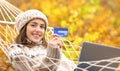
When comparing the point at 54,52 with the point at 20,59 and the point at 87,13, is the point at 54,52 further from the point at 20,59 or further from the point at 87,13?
the point at 87,13

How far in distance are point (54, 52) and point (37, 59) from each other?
4.9 inches

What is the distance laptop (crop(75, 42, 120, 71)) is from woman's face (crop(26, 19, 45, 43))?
321 millimetres

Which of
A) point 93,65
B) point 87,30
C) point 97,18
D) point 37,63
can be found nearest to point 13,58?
point 37,63

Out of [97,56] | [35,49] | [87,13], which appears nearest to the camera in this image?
[97,56]

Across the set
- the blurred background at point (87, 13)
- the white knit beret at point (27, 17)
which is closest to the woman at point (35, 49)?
the white knit beret at point (27, 17)

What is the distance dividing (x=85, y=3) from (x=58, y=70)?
4439 millimetres

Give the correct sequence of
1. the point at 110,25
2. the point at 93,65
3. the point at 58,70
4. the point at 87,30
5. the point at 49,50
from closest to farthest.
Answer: the point at 93,65
the point at 49,50
the point at 58,70
the point at 87,30
the point at 110,25

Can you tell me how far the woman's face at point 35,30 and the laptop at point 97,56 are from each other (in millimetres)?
321

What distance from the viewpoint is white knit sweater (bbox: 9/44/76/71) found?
1.89m

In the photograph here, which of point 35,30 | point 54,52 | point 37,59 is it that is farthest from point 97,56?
point 35,30

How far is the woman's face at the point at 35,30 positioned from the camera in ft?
6.86

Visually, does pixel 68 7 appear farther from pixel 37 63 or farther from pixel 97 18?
pixel 37 63

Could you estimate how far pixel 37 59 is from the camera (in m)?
1.97

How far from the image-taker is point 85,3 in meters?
6.40
